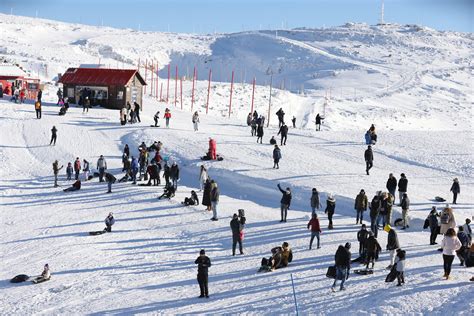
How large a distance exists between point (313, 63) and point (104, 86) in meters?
86.2

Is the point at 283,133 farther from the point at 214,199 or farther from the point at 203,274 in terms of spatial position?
the point at 203,274

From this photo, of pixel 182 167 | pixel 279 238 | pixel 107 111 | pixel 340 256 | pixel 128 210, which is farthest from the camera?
pixel 107 111

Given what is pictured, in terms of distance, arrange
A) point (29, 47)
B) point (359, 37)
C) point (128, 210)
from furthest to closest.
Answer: point (359, 37)
point (29, 47)
point (128, 210)

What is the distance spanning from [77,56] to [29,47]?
828 cm

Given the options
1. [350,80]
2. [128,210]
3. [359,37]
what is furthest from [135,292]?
[359,37]

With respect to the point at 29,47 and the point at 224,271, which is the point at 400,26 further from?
the point at 224,271

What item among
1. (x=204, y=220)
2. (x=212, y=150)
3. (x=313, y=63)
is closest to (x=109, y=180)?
(x=204, y=220)

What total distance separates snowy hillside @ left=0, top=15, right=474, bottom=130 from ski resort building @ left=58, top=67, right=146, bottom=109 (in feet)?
67.2

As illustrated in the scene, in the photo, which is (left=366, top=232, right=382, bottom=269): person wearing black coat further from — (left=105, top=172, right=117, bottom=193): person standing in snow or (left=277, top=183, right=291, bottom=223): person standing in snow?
(left=105, top=172, right=117, bottom=193): person standing in snow

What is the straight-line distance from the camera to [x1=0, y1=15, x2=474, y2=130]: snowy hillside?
247 ft

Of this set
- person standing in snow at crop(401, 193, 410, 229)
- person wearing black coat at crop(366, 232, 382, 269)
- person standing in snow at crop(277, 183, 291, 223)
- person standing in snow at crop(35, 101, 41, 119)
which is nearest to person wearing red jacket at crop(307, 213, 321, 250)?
person wearing black coat at crop(366, 232, 382, 269)

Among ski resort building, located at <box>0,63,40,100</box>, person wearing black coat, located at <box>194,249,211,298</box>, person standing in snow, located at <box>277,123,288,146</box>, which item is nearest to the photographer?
person wearing black coat, located at <box>194,249,211,298</box>

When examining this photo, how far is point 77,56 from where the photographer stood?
10525 centimetres

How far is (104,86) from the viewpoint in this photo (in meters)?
43.5
